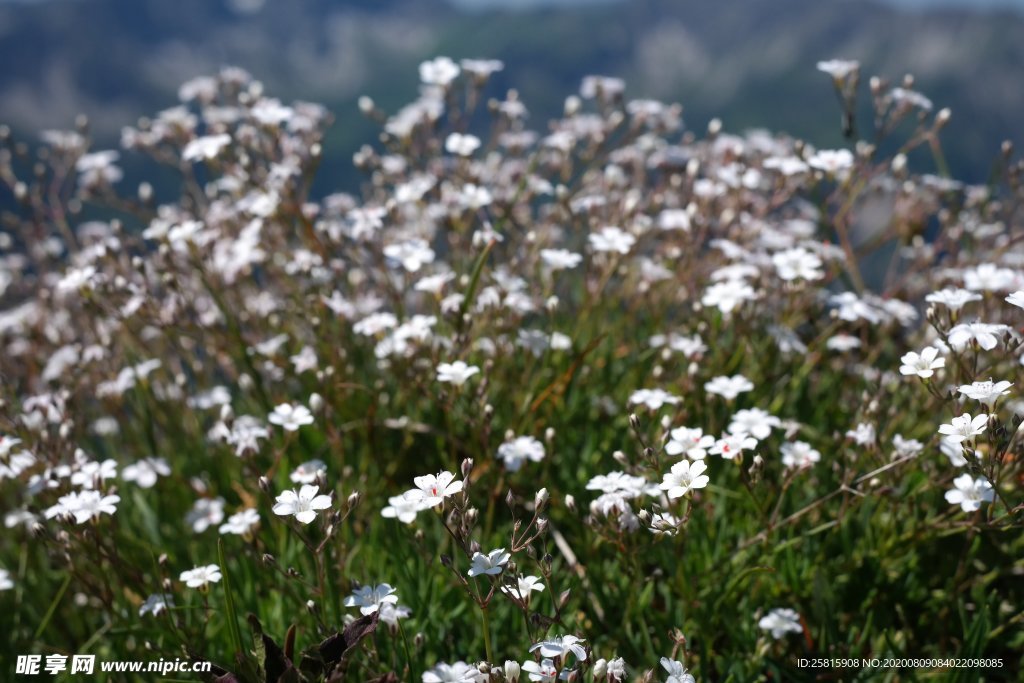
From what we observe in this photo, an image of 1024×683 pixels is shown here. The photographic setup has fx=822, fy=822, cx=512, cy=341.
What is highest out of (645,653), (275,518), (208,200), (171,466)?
(208,200)

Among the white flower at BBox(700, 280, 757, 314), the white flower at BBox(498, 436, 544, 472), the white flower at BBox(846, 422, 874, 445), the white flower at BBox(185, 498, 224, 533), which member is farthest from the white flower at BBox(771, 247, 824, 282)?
the white flower at BBox(185, 498, 224, 533)

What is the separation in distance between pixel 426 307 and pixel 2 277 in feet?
11.9

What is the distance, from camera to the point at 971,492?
132 inches

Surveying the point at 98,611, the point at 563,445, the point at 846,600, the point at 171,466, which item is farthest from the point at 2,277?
the point at 846,600

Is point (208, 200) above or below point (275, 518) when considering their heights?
above

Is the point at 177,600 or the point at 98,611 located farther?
the point at 98,611

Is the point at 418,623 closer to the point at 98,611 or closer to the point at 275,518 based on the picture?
the point at 275,518

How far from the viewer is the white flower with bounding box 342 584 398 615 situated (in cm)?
295

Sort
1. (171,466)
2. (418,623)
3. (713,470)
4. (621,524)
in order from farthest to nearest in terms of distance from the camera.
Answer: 1. (171,466)
2. (713,470)
3. (418,623)
4. (621,524)

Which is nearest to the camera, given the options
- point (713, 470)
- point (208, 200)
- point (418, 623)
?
point (418, 623)

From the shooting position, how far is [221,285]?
596 centimetres

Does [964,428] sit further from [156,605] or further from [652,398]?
[156,605]

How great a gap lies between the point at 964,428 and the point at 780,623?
1191mm

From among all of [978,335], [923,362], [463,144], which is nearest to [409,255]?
[463,144]
